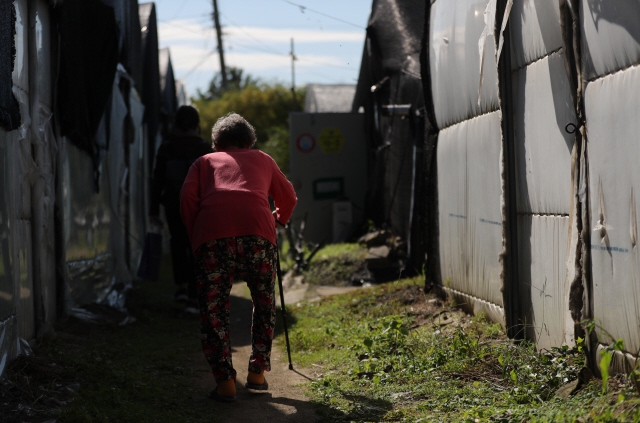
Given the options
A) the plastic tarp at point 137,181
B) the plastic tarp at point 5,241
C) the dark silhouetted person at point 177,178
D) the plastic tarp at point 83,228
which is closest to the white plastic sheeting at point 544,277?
the plastic tarp at point 5,241

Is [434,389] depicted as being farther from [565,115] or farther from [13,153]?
[13,153]

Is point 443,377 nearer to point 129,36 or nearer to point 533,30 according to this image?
point 533,30

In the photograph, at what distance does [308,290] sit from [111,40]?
3.79 metres

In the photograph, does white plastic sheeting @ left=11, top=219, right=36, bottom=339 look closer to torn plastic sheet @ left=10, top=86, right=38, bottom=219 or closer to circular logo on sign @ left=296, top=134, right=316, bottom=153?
torn plastic sheet @ left=10, top=86, right=38, bottom=219

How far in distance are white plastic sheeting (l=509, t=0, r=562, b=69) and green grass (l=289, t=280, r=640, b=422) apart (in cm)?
167

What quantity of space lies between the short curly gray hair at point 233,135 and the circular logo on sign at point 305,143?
811 centimetres

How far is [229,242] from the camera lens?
170 inches

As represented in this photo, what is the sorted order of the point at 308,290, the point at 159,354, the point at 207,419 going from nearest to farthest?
the point at 207,419, the point at 159,354, the point at 308,290

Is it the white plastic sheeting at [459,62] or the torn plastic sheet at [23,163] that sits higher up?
the white plastic sheeting at [459,62]

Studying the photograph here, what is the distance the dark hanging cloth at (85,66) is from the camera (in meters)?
5.92

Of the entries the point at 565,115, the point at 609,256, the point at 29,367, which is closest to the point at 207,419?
the point at 29,367

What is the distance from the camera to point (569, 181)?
400 cm

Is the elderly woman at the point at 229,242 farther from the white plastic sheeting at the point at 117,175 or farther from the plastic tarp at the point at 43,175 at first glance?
the white plastic sheeting at the point at 117,175

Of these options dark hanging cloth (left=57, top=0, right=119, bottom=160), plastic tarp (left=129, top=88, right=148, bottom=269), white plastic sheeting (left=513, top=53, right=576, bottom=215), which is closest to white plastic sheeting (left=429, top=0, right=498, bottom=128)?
white plastic sheeting (left=513, top=53, right=576, bottom=215)
